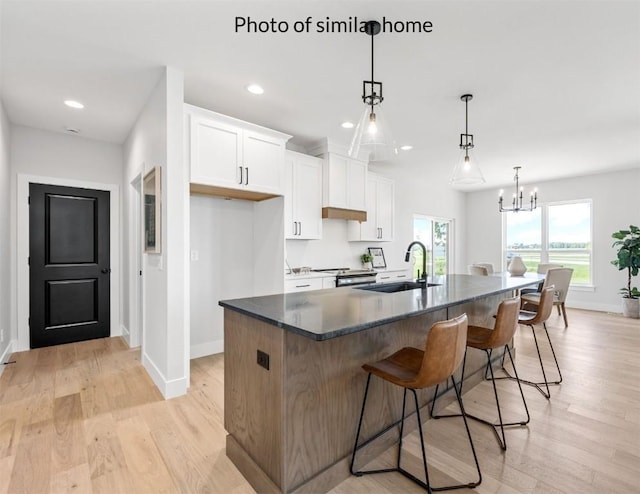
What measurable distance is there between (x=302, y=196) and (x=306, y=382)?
281 centimetres

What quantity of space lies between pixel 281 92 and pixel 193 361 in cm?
286

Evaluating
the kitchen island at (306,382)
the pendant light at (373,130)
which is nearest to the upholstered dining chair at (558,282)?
the kitchen island at (306,382)

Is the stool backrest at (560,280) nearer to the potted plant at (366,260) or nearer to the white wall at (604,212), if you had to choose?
the white wall at (604,212)

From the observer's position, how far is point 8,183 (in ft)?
11.7

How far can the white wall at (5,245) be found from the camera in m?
3.19

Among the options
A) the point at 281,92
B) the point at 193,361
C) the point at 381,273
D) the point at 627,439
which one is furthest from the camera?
the point at 381,273

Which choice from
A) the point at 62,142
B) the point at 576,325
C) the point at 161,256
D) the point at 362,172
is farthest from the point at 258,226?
the point at 576,325

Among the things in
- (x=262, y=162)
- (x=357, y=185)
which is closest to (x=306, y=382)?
(x=262, y=162)

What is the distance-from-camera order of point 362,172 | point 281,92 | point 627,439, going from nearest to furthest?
point 627,439 < point 281,92 < point 362,172

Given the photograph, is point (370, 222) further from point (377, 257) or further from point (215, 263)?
point (215, 263)

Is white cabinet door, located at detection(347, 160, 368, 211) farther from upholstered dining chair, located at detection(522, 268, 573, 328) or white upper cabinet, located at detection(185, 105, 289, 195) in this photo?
upholstered dining chair, located at detection(522, 268, 573, 328)

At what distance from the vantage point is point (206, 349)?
146 inches

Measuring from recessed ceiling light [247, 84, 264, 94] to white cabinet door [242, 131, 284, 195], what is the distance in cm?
41

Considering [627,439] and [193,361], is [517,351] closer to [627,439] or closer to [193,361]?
[627,439]
